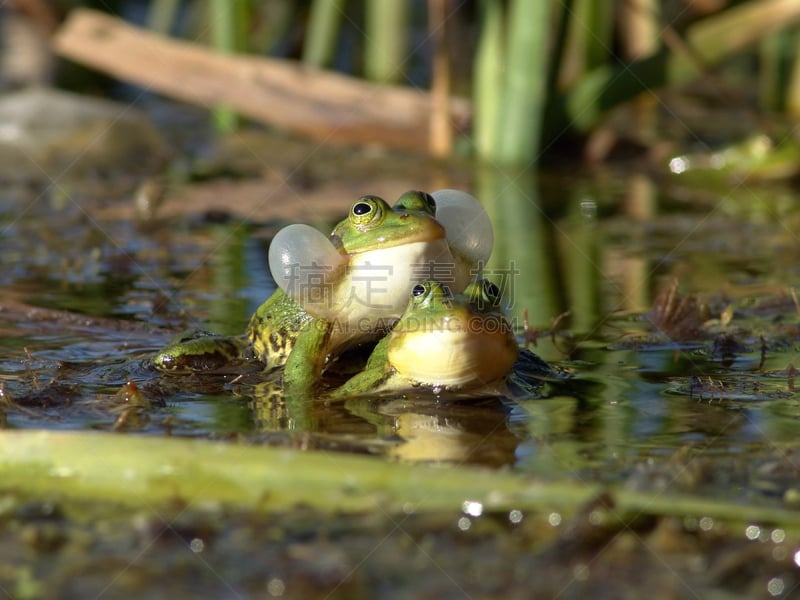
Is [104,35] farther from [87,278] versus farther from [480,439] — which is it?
[480,439]

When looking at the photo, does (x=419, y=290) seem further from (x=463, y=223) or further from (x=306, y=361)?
(x=306, y=361)

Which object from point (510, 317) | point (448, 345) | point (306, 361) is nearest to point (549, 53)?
point (510, 317)

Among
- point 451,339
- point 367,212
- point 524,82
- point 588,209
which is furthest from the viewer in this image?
point 524,82

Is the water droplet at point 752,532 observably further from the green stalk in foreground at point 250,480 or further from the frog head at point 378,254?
the frog head at point 378,254

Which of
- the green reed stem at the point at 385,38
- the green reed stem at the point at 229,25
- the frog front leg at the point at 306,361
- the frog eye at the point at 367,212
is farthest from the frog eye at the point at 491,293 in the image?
the green reed stem at the point at 229,25

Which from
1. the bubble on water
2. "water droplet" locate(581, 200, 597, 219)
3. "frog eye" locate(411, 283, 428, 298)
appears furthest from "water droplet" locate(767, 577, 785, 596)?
the bubble on water

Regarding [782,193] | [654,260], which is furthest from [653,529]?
[782,193]
